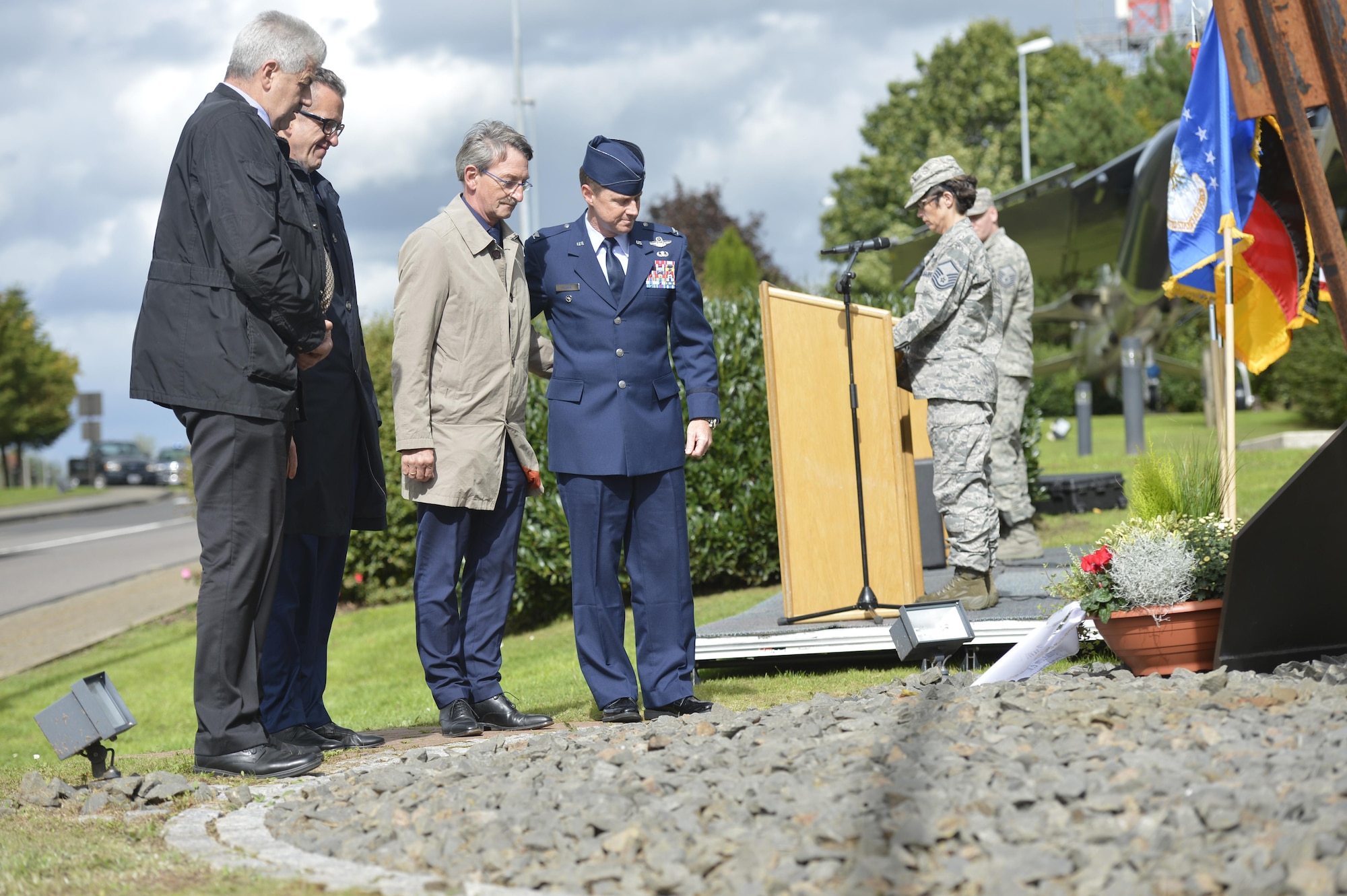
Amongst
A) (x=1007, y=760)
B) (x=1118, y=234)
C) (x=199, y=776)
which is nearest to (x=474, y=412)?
(x=199, y=776)

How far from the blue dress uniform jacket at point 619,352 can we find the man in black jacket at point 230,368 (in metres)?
1.12

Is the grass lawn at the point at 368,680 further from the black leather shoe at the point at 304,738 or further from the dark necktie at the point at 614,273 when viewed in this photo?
the dark necktie at the point at 614,273

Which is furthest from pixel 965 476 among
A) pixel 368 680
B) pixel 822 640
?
pixel 368 680

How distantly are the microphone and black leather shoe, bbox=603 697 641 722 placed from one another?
220cm

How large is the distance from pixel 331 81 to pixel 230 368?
52.4 inches

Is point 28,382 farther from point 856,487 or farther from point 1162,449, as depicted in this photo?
point 1162,449

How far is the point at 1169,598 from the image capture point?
426 cm

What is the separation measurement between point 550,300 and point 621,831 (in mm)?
2661

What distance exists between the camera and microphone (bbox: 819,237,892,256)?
5.59m

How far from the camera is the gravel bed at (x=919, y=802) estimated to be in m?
2.45

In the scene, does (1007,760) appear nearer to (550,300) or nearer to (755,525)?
(550,300)

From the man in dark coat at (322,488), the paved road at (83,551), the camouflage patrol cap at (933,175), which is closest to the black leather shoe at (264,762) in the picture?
the man in dark coat at (322,488)

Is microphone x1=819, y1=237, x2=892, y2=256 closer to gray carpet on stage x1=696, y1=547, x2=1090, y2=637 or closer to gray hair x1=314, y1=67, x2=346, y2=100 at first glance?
gray carpet on stage x1=696, y1=547, x2=1090, y2=637

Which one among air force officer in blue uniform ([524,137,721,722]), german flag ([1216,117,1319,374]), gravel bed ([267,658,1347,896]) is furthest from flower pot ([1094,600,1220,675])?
german flag ([1216,117,1319,374])
